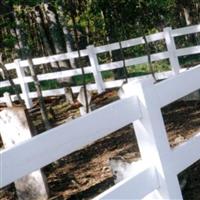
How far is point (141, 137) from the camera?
3.01 m

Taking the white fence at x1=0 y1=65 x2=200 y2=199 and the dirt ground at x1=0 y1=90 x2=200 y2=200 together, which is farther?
the dirt ground at x1=0 y1=90 x2=200 y2=200

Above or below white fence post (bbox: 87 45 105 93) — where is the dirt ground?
below

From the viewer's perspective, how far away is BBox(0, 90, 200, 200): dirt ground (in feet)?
15.5

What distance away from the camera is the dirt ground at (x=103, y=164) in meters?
4.72

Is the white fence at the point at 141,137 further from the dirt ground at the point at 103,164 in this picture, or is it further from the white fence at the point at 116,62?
the white fence at the point at 116,62

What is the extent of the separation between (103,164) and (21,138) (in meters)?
1.32

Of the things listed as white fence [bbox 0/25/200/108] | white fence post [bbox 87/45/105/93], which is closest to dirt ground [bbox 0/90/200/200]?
white fence [bbox 0/25/200/108]

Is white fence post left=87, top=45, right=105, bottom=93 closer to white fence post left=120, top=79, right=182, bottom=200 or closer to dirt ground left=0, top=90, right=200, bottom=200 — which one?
dirt ground left=0, top=90, right=200, bottom=200

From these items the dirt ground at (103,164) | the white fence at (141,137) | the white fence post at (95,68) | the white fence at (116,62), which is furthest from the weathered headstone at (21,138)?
the white fence post at (95,68)

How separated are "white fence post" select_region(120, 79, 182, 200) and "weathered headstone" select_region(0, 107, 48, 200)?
1706 mm

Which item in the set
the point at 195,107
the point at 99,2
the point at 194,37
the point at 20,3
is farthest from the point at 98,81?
the point at 194,37

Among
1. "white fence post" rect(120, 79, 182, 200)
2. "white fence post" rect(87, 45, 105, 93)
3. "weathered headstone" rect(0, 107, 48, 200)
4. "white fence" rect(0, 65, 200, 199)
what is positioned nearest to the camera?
"white fence" rect(0, 65, 200, 199)

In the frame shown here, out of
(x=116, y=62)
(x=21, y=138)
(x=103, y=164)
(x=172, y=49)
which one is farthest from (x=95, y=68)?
(x=21, y=138)

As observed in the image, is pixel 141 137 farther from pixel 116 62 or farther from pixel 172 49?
pixel 116 62
